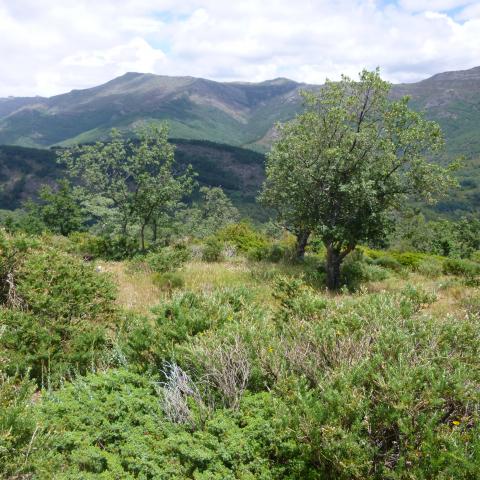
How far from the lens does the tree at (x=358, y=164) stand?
14.6 m

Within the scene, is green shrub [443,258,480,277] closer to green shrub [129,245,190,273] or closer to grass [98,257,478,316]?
grass [98,257,478,316]

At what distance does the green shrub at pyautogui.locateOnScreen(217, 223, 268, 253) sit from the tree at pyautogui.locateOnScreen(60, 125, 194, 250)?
4.56m

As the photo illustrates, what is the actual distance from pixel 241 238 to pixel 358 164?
36.6ft

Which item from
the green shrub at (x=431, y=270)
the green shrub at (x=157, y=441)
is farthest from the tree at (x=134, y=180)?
the green shrub at (x=157, y=441)

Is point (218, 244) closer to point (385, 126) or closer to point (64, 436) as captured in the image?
point (385, 126)

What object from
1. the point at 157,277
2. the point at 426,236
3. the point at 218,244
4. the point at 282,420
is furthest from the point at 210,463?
the point at 426,236

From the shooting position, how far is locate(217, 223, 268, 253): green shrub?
78.9 ft

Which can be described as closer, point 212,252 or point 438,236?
point 212,252

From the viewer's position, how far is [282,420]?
3.94m

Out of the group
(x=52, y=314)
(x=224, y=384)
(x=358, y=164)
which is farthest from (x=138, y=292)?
(x=358, y=164)

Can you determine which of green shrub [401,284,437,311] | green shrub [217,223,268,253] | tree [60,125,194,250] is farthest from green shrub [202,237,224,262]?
green shrub [401,284,437,311]

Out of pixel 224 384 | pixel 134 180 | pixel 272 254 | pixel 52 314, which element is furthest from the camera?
pixel 134 180

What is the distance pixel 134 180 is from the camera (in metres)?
21.4

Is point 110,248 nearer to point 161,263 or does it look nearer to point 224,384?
point 161,263
